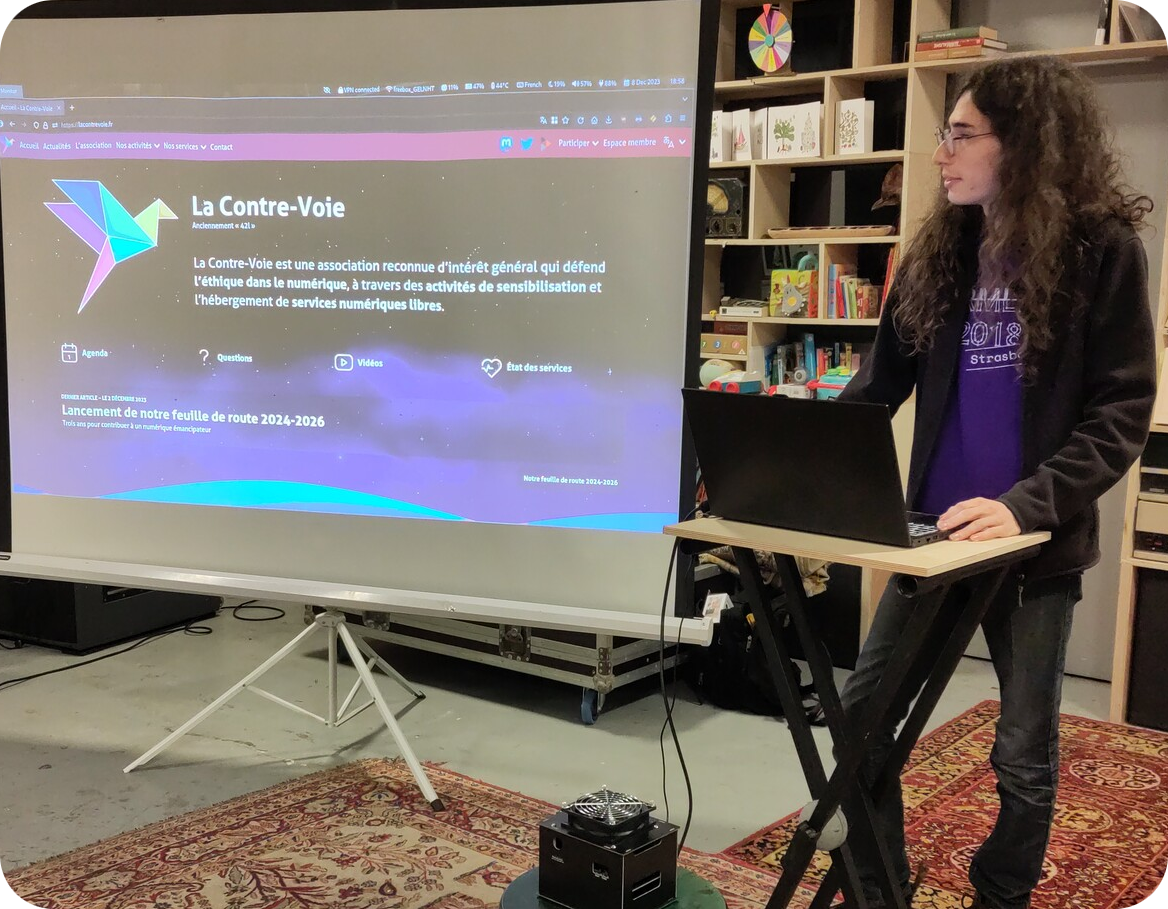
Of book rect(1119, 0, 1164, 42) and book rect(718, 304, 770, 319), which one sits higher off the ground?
book rect(1119, 0, 1164, 42)

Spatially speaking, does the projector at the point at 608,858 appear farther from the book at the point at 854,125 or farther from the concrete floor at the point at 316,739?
the book at the point at 854,125

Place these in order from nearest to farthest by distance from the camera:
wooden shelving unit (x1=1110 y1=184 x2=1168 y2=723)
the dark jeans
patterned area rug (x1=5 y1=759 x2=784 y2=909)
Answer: the dark jeans → patterned area rug (x1=5 y1=759 x2=784 y2=909) → wooden shelving unit (x1=1110 y1=184 x2=1168 y2=723)

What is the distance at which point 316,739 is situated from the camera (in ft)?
10.4

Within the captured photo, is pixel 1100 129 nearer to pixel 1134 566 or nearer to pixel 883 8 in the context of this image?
pixel 1134 566

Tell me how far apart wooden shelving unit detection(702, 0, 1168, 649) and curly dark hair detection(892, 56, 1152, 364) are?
1766 millimetres

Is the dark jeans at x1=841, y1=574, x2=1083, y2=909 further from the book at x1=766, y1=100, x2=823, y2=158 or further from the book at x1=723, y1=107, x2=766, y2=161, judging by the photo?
the book at x1=723, y1=107, x2=766, y2=161

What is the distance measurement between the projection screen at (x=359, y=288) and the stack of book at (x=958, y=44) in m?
2.07

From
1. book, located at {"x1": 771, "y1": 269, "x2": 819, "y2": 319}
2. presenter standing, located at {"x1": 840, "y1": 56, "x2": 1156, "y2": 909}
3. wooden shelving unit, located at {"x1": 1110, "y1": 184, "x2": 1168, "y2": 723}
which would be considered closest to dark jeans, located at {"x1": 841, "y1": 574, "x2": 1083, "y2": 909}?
presenter standing, located at {"x1": 840, "y1": 56, "x2": 1156, "y2": 909}

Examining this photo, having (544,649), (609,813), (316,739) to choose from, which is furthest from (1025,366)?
(316,739)

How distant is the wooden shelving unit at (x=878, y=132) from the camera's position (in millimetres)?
3711

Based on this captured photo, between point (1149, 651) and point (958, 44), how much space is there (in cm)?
216

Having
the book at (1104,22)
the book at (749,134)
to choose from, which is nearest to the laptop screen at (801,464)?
the book at (1104,22)

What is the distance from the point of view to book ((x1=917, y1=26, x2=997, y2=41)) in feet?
12.2

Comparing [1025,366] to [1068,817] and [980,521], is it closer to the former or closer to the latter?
[980,521]
